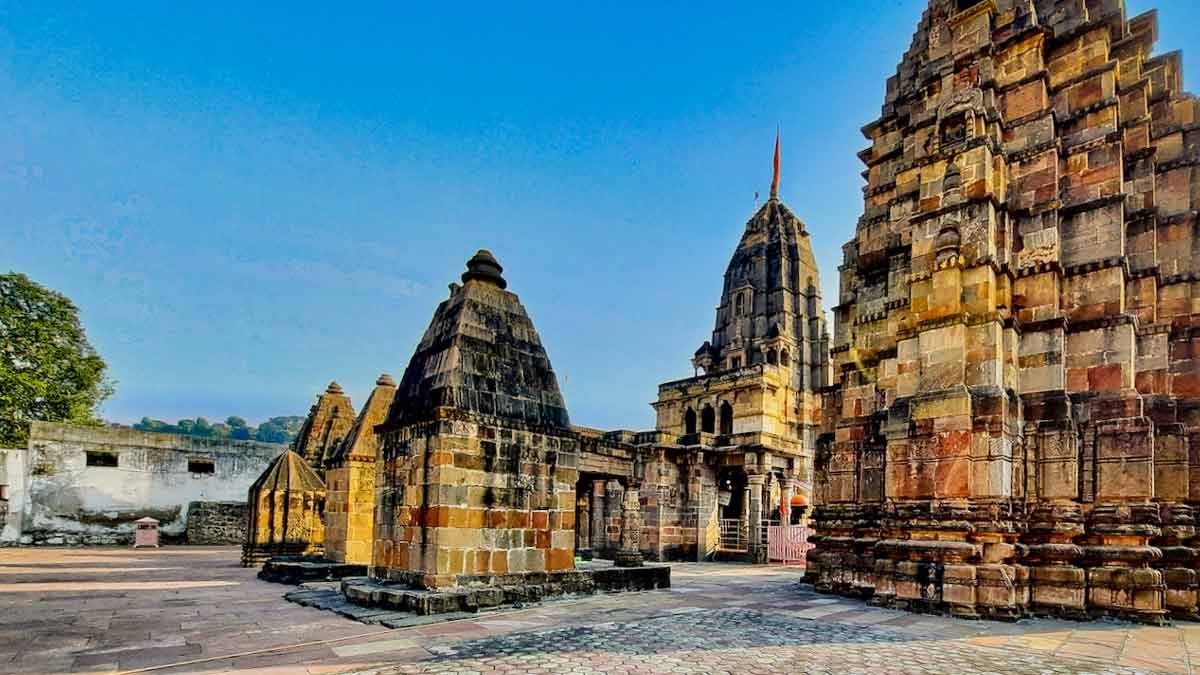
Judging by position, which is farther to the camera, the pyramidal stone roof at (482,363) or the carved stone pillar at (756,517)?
the carved stone pillar at (756,517)

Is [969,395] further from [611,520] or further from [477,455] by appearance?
[611,520]

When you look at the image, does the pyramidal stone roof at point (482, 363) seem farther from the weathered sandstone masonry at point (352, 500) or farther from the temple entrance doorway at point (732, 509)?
the temple entrance doorway at point (732, 509)

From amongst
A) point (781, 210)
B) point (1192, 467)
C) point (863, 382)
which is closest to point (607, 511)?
point (863, 382)

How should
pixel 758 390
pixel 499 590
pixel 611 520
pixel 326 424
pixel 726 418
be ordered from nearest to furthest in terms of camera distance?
pixel 499 590
pixel 326 424
pixel 611 520
pixel 758 390
pixel 726 418

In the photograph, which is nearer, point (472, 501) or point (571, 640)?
point (571, 640)

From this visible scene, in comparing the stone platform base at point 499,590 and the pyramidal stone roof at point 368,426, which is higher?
the pyramidal stone roof at point 368,426

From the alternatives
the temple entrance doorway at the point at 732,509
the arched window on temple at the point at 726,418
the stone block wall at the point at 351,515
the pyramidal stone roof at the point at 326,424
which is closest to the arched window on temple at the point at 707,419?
the arched window on temple at the point at 726,418

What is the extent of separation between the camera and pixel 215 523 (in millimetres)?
31531

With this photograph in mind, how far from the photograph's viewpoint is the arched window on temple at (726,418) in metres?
35.9

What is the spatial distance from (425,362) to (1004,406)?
8.72 metres

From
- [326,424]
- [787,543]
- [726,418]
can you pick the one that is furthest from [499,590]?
[726,418]

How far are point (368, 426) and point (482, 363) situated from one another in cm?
557

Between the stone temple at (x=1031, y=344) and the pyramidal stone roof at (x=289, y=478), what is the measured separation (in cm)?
1287

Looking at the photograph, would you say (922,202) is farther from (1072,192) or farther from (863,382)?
(863,382)
